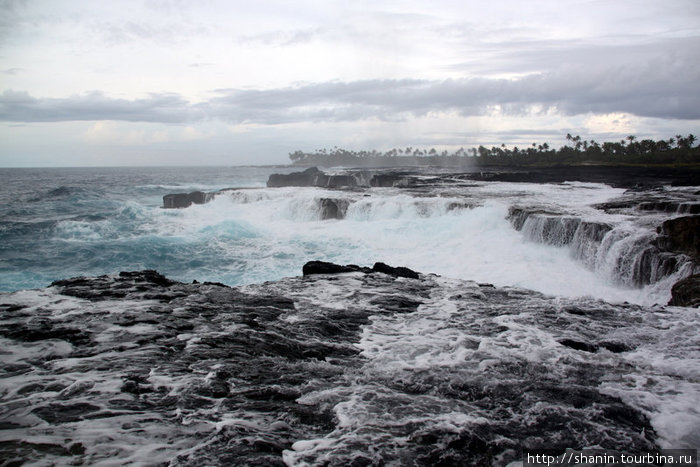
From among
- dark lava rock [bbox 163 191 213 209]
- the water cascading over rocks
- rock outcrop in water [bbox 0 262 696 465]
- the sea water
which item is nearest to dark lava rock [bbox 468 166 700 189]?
the sea water

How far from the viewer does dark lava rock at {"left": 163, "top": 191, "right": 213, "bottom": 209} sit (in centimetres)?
3338

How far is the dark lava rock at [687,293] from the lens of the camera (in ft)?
28.6

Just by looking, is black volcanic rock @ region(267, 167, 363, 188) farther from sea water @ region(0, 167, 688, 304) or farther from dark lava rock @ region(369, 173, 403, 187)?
sea water @ region(0, 167, 688, 304)

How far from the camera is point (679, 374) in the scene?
17.9 feet

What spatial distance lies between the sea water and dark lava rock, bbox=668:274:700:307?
1.85 metres

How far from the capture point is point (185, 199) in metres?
33.4

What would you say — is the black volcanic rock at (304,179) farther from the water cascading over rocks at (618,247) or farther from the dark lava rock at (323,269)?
the dark lava rock at (323,269)

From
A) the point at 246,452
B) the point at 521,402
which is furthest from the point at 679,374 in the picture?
the point at 246,452

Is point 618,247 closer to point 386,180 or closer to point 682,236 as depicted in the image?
point 682,236

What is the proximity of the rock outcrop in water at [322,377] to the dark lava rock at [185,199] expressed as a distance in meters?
25.6

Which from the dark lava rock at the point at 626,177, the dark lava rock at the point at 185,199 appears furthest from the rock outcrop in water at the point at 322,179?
the dark lava rock at the point at 185,199

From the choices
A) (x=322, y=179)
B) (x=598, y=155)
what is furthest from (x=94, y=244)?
(x=598, y=155)

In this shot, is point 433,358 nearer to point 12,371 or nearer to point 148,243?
point 12,371

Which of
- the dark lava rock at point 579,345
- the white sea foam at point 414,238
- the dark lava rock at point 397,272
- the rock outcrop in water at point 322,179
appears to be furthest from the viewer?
the rock outcrop in water at point 322,179
